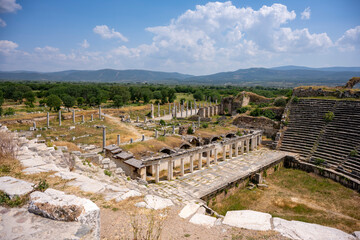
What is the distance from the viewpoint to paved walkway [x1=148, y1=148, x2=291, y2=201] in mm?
16259

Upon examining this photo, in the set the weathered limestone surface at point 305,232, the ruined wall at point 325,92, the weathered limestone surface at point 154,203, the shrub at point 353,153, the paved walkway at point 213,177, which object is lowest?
the paved walkway at point 213,177

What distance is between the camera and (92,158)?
17.3 metres

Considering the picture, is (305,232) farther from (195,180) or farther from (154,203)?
(195,180)

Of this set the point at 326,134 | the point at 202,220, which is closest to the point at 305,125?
the point at 326,134

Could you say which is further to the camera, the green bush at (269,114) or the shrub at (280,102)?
the shrub at (280,102)

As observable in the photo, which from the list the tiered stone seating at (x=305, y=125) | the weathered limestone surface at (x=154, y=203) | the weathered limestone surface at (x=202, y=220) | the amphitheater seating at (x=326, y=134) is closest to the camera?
the weathered limestone surface at (x=202, y=220)

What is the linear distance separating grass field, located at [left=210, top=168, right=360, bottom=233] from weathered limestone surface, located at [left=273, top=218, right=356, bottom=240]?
25.5 feet

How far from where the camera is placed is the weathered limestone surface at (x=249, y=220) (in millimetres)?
7723

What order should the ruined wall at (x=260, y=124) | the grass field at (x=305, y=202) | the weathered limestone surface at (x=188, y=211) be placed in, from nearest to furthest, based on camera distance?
the weathered limestone surface at (x=188, y=211), the grass field at (x=305, y=202), the ruined wall at (x=260, y=124)

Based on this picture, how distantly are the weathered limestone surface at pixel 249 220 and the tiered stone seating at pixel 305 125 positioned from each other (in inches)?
806

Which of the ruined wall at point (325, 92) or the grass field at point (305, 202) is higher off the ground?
the ruined wall at point (325, 92)

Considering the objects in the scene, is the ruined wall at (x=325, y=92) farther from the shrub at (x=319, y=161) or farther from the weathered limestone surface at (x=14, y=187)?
the weathered limestone surface at (x=14, y=187)

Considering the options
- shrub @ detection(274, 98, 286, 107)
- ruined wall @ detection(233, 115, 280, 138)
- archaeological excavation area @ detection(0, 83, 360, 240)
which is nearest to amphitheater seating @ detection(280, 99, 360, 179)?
archaeological excavation area @ detection(0, 83, 360, 240)

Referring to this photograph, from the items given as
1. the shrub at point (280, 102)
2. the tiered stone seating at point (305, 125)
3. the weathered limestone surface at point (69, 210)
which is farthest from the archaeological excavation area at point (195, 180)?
the shrub at point (280, 102)
